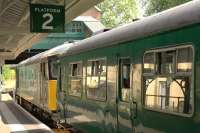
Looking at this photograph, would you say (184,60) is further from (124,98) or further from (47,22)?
(47,22)

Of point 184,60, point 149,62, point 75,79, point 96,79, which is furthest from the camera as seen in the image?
point 75,79

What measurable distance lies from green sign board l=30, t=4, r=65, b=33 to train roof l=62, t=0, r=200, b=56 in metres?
4.43

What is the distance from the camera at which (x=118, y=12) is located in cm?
7938

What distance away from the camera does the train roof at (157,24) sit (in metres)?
6.55

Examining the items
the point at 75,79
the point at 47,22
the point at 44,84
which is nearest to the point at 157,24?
the point at 75,79

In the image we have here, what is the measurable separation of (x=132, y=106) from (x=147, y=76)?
0.82m

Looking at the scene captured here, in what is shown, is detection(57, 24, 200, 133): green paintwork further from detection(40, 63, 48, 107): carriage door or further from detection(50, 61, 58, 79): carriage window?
detection(40, 63, 48, 107): carriage door

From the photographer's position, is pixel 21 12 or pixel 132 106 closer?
pixel 132 106

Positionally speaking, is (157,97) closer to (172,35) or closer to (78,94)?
(172,35)

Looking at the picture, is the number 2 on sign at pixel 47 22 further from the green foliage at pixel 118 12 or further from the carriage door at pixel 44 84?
the green foliage at pixel 118 12

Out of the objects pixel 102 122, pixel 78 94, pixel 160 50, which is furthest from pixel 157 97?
pixel 78 94

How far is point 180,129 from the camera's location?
262 inches

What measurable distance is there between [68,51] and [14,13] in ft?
12.0

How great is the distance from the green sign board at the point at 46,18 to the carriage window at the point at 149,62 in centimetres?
764
